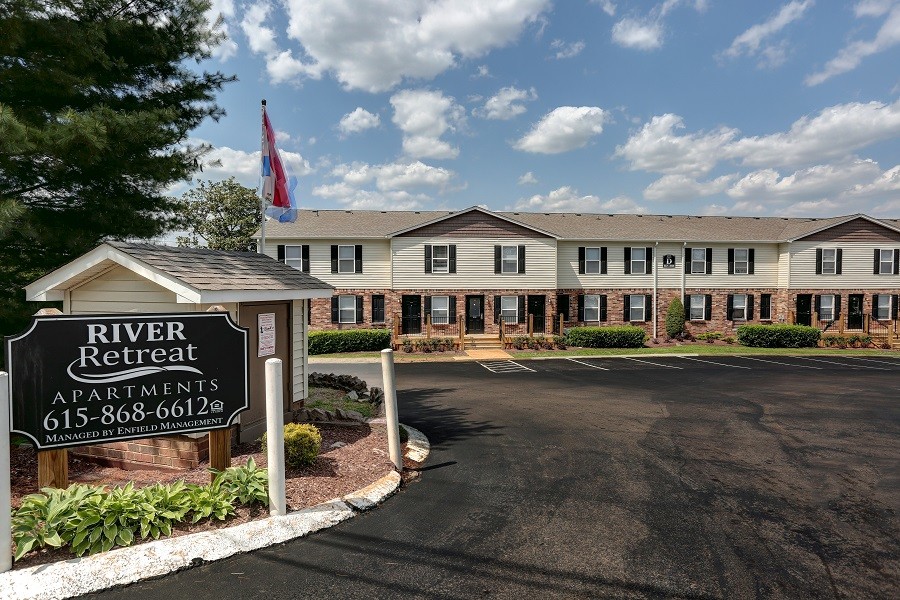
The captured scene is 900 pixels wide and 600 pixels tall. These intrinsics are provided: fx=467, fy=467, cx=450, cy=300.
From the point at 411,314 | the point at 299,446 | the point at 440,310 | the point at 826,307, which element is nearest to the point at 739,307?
the point at 826,307

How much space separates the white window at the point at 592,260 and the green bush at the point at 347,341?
13103 millimetres

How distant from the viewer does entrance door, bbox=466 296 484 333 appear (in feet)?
90.0

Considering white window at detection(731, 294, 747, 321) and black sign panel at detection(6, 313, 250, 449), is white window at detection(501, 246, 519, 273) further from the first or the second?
black sign panel at detection(6, 313, 250, 449)

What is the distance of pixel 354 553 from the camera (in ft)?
15.7

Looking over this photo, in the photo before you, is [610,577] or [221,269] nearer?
[610,577]

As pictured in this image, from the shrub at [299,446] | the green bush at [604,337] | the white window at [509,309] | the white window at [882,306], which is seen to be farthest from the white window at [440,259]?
the white window at [882,306]

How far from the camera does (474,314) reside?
27484 mm

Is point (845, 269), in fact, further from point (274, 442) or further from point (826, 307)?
point (274, 442)

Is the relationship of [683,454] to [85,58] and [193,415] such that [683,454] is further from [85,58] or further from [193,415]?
[85,58]

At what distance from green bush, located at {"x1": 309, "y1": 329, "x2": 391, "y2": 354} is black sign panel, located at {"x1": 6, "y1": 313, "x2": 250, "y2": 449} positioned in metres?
18.9

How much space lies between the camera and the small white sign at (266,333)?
823cm

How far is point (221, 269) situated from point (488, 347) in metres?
19.1

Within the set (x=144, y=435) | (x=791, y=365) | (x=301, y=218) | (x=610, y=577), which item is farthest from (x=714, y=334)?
(x=144, y=435)

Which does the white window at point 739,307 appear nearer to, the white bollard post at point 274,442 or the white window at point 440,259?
the white window at point 440,259
